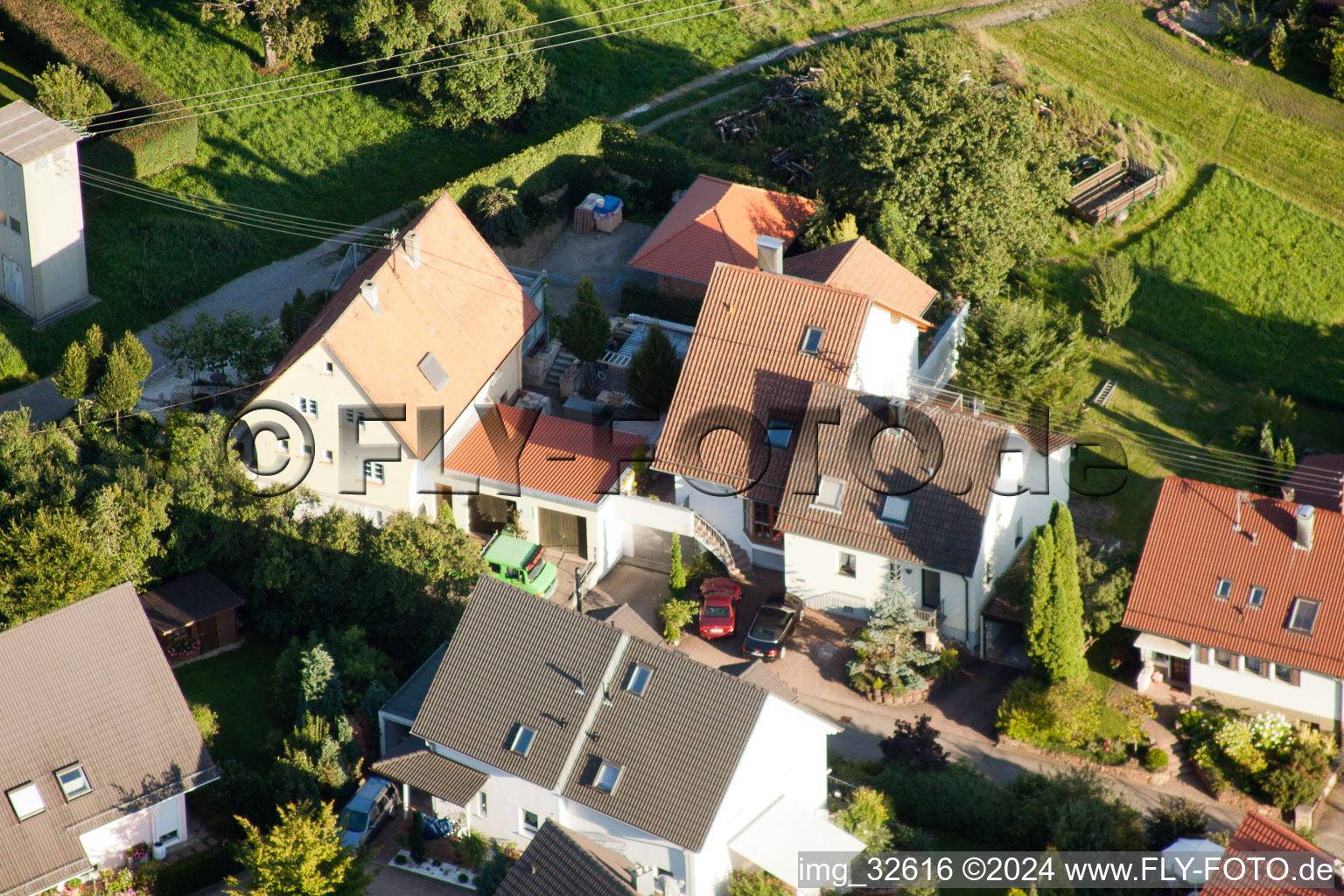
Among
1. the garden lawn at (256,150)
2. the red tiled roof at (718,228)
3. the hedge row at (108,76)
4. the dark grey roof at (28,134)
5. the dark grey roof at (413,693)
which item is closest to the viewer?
the dark grey roof at (413,693)

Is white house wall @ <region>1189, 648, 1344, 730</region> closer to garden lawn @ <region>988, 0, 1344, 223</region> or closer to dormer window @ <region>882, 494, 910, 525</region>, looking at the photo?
dormer window @ <region>882, 494, 910, 525</region>

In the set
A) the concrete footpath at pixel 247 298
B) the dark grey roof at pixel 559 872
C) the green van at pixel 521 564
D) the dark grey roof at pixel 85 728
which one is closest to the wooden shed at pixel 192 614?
the dark grey roof at pixel 85 728

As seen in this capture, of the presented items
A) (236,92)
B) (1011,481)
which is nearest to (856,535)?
(1011,481)

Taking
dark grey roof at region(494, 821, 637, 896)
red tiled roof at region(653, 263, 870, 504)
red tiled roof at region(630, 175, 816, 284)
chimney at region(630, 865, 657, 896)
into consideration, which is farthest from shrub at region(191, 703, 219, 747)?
red tiled roof at region(630, 175, 816, 284)

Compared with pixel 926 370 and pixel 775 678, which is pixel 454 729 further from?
pixel 926 370

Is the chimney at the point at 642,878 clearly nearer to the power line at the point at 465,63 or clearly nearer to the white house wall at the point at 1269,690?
the white house wall at the point at 1269,690

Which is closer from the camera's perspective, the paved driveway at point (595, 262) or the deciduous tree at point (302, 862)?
the deciduous tree at point (302, 862)
